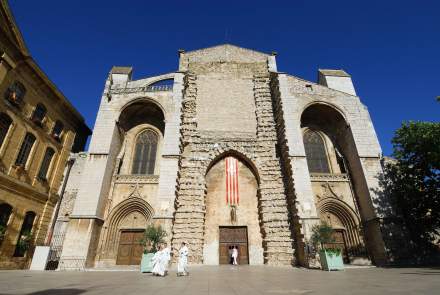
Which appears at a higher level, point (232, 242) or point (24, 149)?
point (24, 149)

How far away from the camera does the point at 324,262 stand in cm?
1127

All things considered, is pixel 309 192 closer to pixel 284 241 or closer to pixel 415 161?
pixel 284 241

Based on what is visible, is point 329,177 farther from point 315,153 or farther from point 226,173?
point 226,173

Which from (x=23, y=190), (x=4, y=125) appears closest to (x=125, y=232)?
(x=23, y=190)

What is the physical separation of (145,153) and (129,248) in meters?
6.80

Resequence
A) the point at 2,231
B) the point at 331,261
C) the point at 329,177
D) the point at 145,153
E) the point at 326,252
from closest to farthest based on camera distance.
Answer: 1. the point at 331,261
2. the point at 326,252
3. the point at 2,231
4. the point at 329,177
5. the point at 145,153

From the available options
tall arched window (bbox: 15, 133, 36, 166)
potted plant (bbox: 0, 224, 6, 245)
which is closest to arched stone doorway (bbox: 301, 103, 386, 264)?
potted plant (bbox: 0, 224, 6, 245)

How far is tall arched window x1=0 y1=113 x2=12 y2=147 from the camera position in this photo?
43.8 ft

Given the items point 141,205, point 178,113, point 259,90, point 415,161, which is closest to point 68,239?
point 141,205

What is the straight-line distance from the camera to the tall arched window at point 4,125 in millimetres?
13359

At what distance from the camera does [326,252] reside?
1119 centimetres

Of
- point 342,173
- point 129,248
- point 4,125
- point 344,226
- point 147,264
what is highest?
point 4,125

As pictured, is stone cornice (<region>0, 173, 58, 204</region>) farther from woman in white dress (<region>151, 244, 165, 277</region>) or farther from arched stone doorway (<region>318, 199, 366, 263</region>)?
arched stone doorway (<region>318, 199, 366, 263</region>)

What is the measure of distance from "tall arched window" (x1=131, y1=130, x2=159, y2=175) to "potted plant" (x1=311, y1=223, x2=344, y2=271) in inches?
459
